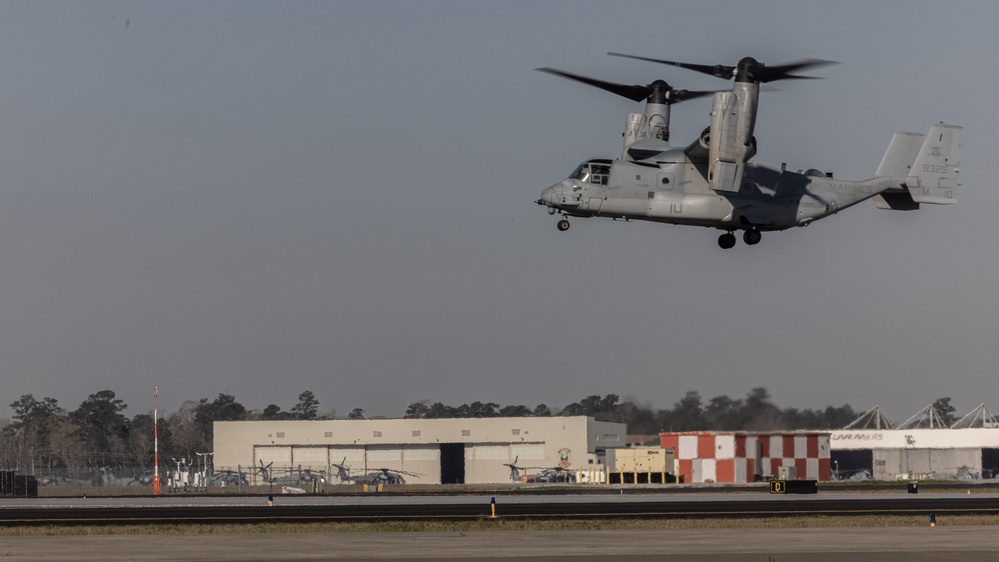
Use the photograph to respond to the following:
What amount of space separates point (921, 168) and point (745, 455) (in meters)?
36.0

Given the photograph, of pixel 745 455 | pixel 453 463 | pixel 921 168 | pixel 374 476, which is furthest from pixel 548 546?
pixel 453 463

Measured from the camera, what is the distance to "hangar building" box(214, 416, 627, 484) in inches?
4680

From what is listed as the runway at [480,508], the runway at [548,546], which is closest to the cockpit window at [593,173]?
the runway at [480,508]

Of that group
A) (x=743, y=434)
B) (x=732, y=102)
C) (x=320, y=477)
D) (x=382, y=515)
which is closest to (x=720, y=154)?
(x=732, y=102)

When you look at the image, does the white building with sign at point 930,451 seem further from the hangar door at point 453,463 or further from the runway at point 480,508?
the runway at point 480,508

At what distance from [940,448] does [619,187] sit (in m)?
84.5

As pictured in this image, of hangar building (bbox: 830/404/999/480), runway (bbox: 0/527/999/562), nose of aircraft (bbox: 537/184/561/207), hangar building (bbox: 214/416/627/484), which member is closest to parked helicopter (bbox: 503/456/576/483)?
hangar building (bbox: 214/416/627/484)

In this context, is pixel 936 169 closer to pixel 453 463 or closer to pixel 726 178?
pixel 726 178

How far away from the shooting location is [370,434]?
12188cm

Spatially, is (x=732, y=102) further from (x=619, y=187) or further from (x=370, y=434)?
(x=370, y=434)

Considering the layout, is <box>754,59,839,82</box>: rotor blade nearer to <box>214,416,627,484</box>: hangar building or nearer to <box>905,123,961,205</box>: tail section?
<box>905,123,961,205</box>: tail section

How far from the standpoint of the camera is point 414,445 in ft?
397

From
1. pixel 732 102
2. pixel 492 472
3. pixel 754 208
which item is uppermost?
pixel 732 102

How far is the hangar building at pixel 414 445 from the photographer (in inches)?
4680
